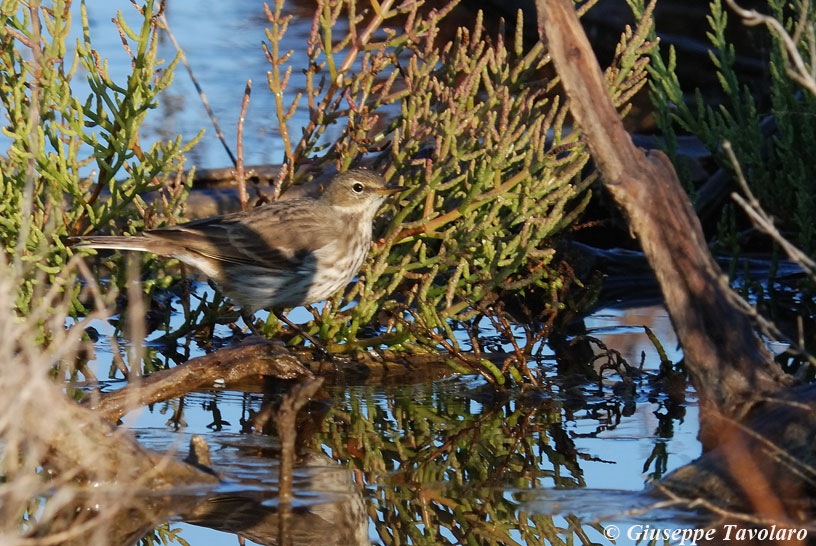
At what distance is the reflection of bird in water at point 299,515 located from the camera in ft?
15.8

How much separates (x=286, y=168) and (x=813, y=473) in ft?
12.6

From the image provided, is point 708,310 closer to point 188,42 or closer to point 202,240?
point 202,240

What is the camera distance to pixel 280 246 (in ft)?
24.1

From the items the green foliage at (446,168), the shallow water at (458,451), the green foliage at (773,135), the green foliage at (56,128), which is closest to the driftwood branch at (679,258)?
the shallow water at (458,451)

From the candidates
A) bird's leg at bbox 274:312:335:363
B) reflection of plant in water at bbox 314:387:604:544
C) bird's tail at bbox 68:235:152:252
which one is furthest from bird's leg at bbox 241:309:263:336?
reflection of plant in water at bbox 314:387:604:544

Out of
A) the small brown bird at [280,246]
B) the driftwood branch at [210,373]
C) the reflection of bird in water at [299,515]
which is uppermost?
the small brown bird at [280,246]

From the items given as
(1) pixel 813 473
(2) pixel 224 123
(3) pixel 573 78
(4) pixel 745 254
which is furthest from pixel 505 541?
(2) pixel 224 123

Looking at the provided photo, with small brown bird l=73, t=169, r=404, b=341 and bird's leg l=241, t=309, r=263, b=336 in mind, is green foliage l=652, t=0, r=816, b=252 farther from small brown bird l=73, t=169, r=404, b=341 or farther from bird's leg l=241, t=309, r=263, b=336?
bird's leg l=241, t=309, r=263, b=336

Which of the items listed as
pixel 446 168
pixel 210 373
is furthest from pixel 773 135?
pixel 210 373

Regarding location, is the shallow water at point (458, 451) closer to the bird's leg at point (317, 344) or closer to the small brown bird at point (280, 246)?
the bird's leg at point (317, 344)

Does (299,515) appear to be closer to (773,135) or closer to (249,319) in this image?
(249,319)

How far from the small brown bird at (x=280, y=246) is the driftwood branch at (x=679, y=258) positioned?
2.06m

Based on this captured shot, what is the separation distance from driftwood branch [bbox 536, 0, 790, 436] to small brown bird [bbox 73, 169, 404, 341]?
2060 millimetres

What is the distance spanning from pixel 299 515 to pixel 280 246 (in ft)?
8.71
